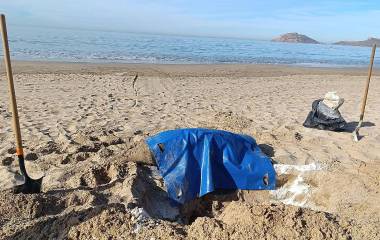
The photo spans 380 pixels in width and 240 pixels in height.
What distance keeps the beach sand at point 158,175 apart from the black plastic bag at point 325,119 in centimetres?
18

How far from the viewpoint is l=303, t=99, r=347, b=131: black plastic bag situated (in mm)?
6348

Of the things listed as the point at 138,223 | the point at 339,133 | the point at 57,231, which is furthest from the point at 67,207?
the point at 339,133

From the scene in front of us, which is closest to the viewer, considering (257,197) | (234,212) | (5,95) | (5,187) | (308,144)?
(234,212)

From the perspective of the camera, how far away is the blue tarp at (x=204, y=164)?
4.05m

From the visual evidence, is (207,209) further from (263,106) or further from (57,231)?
(263,106)

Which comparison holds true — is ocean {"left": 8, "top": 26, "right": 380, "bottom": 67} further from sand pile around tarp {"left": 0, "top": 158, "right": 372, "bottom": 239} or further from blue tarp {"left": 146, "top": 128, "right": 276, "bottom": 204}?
sand pile around tarp {"left": 0, "top": 158, "right": 372, "bottom": 239}

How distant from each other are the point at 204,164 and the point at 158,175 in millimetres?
580

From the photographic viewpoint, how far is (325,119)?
6398mm

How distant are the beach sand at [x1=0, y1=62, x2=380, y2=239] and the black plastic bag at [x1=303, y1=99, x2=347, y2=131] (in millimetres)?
182

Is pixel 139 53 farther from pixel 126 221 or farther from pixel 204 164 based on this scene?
pixel 126 221

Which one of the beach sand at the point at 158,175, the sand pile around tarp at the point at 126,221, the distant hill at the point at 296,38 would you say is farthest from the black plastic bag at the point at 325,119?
the distant hill at the point at 296,38

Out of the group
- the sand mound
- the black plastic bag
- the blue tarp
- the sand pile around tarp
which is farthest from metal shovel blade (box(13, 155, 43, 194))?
the black plastic bag

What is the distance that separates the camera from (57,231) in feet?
9.53

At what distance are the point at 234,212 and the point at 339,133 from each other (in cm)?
371
